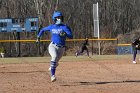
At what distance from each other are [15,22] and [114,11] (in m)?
30.6

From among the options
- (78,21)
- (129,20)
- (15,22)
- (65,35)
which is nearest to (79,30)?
(78,21)

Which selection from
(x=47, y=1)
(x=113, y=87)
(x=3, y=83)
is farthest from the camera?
(x=47, y=1)

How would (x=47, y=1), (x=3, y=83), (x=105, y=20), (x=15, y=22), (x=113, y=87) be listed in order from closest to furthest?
(x=113, y=87), (x=3, y=83), (x=15, y=22), (x=47, y=1), (x=105, y=20)

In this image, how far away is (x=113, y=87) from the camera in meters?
12.1

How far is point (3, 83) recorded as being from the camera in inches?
525

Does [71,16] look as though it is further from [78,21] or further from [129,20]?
[129,20]

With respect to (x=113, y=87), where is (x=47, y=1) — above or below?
above

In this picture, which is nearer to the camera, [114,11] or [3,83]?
[3,83]

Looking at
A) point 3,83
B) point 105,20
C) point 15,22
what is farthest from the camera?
point 105,20

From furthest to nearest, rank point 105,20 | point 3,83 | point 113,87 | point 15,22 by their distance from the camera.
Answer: point 105,20
point 15,22
point 3,83
point 113,87

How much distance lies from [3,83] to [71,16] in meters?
46.7

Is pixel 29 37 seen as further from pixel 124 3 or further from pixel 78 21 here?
pixel 124 3

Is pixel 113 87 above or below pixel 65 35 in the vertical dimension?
below

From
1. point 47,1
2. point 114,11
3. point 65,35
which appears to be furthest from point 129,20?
point 65,35
